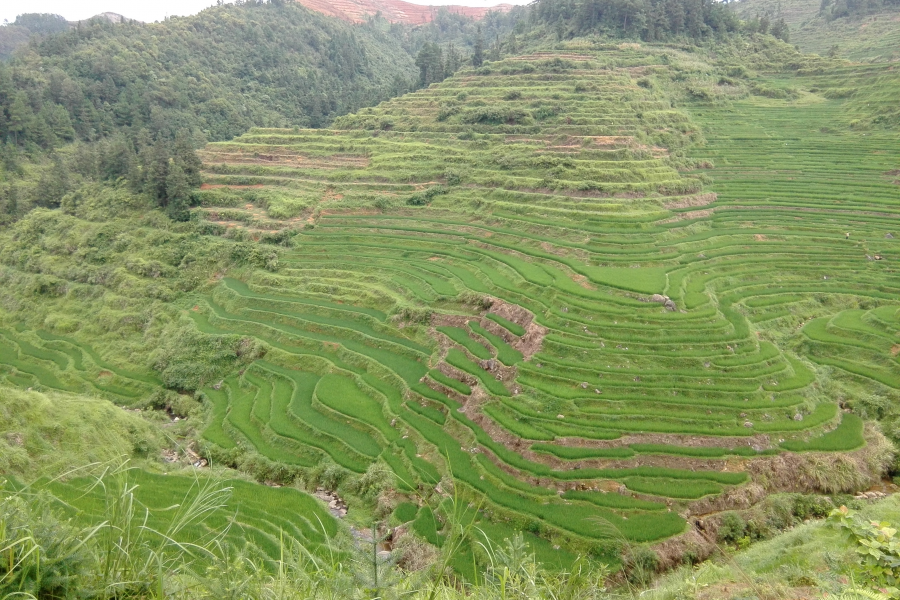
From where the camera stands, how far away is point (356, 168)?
136 feet

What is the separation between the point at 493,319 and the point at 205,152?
127 feet

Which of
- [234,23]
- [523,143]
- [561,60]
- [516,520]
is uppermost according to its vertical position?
[234,23]

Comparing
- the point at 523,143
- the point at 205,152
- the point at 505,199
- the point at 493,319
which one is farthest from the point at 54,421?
the point at 205,152

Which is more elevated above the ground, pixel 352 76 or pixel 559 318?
pixel 352 76

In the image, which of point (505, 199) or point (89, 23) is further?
point (89, 23)

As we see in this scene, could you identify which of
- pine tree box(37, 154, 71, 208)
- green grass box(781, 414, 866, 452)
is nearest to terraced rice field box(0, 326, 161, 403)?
pine tree box(37, 154, 71, 208)

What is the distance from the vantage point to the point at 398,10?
143625mm

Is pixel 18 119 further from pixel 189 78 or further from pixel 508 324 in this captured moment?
pixel 508 324

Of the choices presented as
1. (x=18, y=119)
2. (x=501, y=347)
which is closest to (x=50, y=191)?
(x=18, y=119)


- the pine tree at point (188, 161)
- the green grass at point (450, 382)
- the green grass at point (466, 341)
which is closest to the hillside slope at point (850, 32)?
the green grass at point (466, 341)

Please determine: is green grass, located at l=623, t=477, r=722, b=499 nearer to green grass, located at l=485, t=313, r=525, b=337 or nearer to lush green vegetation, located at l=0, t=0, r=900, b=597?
lush green vegetation, located at l=0, t=0, r=900, b=597

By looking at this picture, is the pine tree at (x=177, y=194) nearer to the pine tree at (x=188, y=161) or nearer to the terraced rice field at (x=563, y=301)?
the pine tree at (x=188, y=161)

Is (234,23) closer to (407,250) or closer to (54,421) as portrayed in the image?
(407,250)

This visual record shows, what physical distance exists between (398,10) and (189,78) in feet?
307
